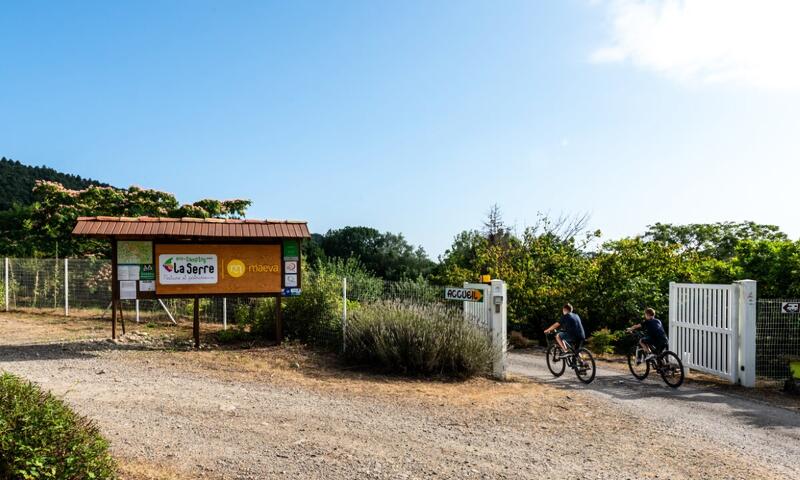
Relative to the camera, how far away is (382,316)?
11562 mm

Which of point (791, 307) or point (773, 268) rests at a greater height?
point (773, 268)

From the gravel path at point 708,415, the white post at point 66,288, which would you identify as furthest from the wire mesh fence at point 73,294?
the gravel path at point 708,415

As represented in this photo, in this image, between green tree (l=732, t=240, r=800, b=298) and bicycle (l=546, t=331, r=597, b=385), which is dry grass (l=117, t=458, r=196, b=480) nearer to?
bicycle (l=546, t=331, r=597, b=385)

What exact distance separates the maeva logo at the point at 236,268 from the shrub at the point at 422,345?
10.8ft

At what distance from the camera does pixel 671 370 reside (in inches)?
441

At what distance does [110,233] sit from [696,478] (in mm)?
10951

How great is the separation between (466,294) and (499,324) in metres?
0.88

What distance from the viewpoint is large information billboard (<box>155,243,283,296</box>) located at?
13.0 meters

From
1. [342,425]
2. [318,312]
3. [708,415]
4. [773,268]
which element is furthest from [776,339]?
[342,425]

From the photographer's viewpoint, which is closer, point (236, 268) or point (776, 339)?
point (776, 339)

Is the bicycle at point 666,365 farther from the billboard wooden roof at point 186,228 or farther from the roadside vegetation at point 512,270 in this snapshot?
the billboard wooden roof at point 186,228

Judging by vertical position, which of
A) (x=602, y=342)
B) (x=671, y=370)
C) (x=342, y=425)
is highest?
(x=342, y=425)

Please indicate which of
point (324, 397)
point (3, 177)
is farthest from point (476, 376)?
point (3, 177)

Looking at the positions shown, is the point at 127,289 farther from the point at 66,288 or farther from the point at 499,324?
the point at 66,288
